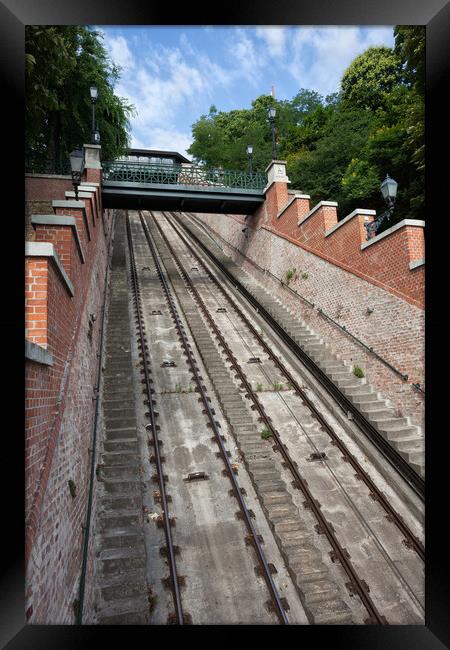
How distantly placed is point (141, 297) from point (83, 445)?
407 inches

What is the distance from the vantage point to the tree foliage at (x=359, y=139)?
518 inches

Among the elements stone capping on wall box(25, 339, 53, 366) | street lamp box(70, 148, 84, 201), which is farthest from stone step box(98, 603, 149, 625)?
street lamp box(70, 148, 84, 201)

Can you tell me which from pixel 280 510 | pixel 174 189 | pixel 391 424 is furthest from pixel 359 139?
pixel 280 510

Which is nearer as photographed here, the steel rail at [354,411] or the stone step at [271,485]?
the stone step at [271,485]

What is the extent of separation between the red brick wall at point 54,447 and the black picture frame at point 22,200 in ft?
1.26

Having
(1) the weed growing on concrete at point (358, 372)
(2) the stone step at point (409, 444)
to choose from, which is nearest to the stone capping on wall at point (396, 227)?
(1) the weed growing on concrete at point (358, 372)

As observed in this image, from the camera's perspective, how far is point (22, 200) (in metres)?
3.22

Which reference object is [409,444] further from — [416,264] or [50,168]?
[50,168]

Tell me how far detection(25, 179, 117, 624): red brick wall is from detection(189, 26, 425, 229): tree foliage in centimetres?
746

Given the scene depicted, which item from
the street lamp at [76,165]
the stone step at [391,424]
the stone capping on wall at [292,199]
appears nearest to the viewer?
the stone step at [391,424]

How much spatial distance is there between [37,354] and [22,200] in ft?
4.34

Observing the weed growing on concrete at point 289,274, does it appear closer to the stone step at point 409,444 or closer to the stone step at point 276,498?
the stone step at point 409,444
